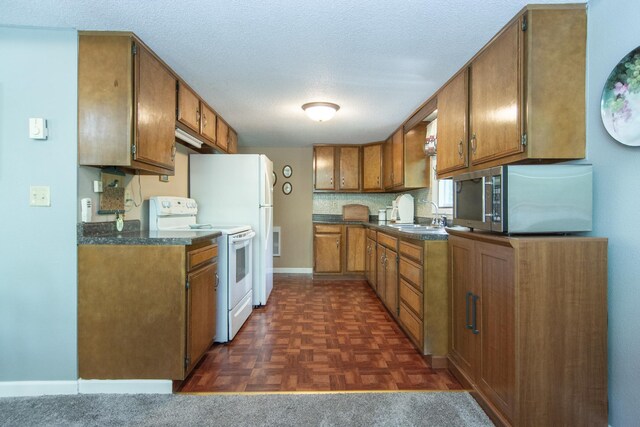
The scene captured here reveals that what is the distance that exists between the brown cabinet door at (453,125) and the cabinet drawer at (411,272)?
0.75 meters

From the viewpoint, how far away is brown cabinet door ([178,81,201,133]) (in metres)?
2.64

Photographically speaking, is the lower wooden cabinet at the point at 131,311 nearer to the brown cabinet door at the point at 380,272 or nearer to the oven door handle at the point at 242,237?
the oven door handle at the point at 242,237

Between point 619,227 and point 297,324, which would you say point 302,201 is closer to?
point 297,324

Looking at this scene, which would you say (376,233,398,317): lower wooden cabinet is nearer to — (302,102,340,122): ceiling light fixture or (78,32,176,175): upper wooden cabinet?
(302,102,340,122): ceiling light fixture

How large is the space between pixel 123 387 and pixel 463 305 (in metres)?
2.00

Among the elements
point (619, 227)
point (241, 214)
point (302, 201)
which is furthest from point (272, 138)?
point (619, 227)

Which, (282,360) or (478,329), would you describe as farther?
(282,360)

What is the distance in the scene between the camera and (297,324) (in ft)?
10.2

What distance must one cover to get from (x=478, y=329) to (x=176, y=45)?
2375 millimetres

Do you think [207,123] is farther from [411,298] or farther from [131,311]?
[411,298]

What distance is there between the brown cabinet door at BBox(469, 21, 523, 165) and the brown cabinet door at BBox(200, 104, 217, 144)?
2.23 meters

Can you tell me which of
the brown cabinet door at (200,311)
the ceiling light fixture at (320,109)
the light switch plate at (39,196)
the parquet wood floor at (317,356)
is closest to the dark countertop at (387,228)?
the parquet wood floor at (317,356)

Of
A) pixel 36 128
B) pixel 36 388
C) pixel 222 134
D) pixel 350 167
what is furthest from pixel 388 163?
pixel 36 388

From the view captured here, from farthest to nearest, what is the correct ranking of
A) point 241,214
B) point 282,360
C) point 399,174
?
1. point 399,174
2. point 241,214
3. point 282,360
